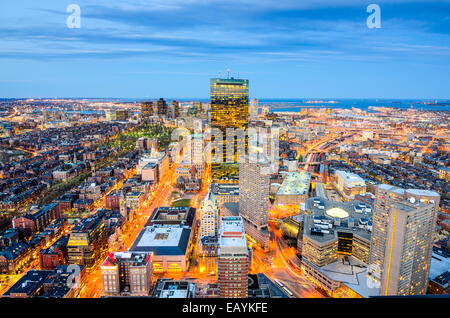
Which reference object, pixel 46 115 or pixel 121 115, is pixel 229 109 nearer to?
pixel 46 115

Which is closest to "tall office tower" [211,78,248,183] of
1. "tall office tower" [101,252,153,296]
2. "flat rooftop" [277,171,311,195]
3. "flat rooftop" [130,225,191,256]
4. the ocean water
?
"flat rooftop" [277,171,311,195]

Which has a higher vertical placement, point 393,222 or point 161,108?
point 161,108

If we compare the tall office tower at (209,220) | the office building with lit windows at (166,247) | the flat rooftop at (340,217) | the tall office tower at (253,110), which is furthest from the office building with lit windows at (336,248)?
the tall office tower at (253,110)

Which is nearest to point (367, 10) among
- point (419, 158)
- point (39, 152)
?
point (419, 158)

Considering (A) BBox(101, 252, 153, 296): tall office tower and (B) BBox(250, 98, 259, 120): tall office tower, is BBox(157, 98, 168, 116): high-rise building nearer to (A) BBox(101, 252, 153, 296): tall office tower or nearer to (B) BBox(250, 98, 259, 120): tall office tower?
(B) BBox(250, 98, 259, 120): tall office tower

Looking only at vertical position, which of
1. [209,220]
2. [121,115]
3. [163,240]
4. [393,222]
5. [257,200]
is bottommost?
[163,240]

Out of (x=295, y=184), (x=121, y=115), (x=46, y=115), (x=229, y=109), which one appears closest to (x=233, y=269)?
(x=295, y=184)

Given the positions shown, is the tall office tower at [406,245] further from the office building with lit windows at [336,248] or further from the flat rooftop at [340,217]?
the flat rooftop at [340,217]
